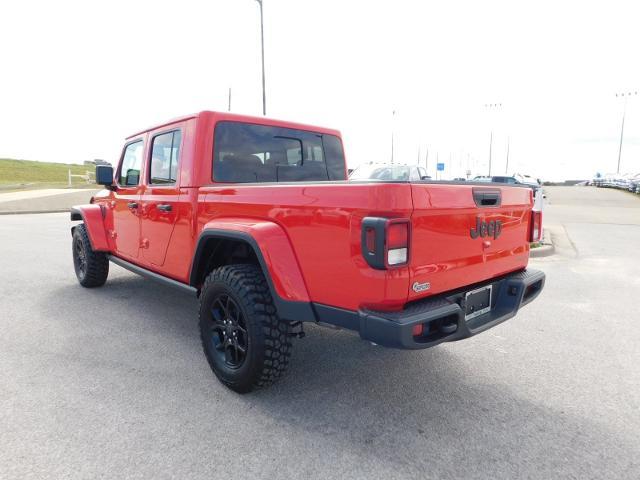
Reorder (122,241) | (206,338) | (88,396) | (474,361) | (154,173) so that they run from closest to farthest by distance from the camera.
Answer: (88,396), (206,338), (474,361), (154,173), (122,241)

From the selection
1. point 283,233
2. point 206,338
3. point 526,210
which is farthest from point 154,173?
Answer: point 526,210

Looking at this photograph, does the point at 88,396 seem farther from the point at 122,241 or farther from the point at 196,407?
the point at 122,241

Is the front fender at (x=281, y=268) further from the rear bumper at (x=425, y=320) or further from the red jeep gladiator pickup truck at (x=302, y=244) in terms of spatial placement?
the rear bumper at (x=425, y=320)

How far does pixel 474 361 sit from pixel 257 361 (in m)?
1.81

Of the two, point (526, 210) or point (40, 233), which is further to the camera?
point (40, 233)

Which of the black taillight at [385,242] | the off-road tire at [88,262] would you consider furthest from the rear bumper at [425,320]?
the off-road tire at [88,262]

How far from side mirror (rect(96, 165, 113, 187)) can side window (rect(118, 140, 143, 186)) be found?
0.15m

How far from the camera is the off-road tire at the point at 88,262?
561 cm

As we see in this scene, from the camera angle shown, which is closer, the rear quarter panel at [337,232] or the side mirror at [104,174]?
the rear quarter panel at [337,232]

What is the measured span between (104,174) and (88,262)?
1.40 m

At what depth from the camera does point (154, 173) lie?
4.24 meters

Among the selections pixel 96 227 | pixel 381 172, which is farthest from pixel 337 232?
pixel 381 172

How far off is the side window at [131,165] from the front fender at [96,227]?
0.63 m

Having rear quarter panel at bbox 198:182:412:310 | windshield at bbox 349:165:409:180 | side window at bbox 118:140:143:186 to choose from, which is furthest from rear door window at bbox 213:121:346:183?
windshield at bbox 349:165:409:180
